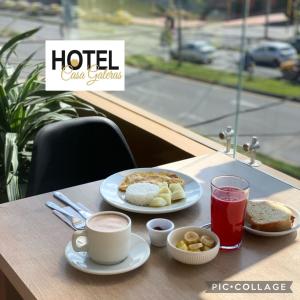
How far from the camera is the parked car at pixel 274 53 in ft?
32.2

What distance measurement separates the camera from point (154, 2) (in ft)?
36.9

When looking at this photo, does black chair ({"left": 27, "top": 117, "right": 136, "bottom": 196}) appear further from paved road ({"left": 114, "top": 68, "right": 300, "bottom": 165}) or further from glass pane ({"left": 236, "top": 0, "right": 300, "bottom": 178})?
paved road ({"left": 114, "top": 68, "right": 300, "bottom": 165})

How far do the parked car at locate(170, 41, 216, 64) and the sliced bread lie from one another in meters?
11.2

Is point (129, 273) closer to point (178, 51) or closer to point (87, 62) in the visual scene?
point (87, 62)

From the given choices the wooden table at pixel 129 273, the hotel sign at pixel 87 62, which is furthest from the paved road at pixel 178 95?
the wooden table at pixel 129 273

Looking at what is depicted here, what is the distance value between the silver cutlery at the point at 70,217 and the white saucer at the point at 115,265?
0.09 metres

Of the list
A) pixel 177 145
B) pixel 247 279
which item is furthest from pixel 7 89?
pixel 247 279

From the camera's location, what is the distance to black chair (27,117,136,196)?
64.1 inches

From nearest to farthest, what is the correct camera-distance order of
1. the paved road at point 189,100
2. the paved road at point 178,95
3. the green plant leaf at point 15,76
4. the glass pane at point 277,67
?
the green plant leaf at point 15,76 < the glass pane at point 277,67 < the paved road at point 189,100 < the paved road at point 178,95

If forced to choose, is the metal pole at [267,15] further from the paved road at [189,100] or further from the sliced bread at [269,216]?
the sliced bread at [269,216]

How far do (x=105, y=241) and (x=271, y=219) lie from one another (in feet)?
1.30

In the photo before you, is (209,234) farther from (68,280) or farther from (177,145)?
(177,145)

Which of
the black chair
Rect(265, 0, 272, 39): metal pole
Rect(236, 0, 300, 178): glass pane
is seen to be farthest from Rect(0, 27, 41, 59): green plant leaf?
Rect(265, 0, 272, 39): metal pole

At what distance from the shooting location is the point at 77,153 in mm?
1736
